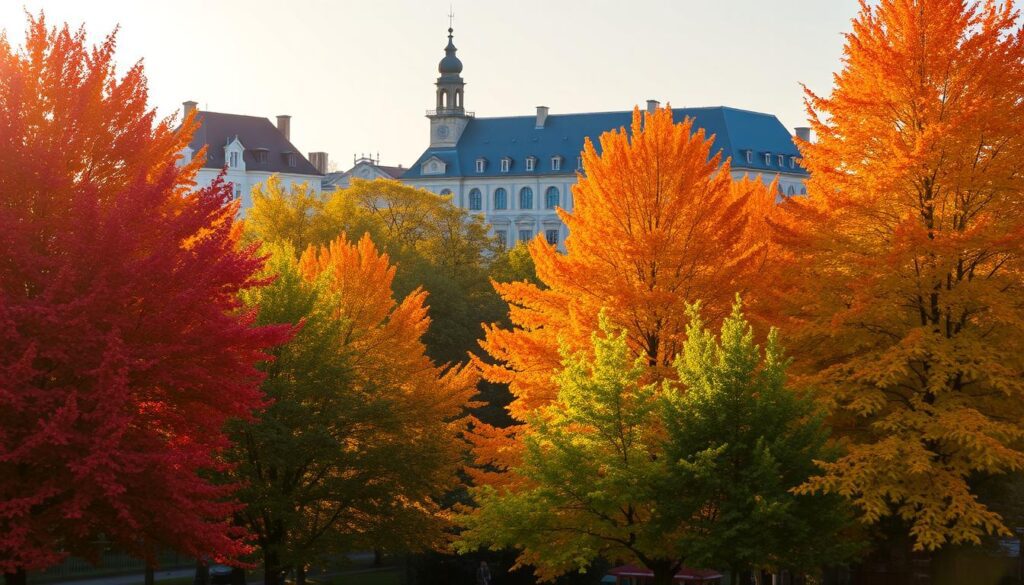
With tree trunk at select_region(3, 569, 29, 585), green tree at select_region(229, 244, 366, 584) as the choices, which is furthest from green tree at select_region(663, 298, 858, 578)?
green tree at select_region(229, 244, 366, 584)

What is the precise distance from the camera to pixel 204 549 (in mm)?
22938

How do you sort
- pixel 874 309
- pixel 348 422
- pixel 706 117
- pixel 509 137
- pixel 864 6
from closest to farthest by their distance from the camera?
pixel 874 309, pixel 864 6, pixel 348 422, pixel 706 117, pixel 509 137

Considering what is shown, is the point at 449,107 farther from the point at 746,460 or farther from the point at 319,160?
the point at 746,460

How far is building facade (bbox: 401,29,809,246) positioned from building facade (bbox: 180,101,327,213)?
16727mm

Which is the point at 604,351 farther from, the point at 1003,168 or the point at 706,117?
the point at 706,117

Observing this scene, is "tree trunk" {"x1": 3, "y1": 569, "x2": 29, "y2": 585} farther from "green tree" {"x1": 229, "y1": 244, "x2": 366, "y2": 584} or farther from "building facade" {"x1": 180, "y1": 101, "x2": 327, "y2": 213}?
"building facade" {"x1": 180, "y1": 101, "x2": 327, "y2": 213}

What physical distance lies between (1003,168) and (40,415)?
57.8 ft

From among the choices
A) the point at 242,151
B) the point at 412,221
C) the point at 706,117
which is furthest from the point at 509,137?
the point at 412,221

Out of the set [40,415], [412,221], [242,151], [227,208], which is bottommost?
[40,415]

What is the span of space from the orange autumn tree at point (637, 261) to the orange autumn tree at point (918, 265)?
5.78 ft

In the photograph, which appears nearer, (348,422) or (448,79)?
(348,422)

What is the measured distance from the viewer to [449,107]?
170 meters

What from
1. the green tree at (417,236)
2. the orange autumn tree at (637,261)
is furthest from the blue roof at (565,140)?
the orange autumn tree at (637,261)

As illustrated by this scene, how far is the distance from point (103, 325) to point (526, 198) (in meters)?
147
